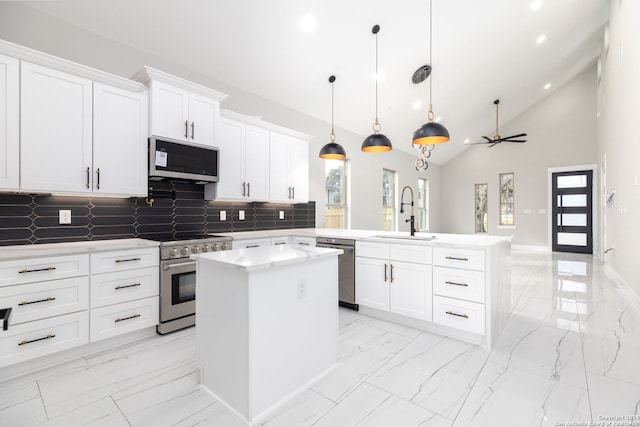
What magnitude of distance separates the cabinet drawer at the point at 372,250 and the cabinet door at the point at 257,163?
1.54 metres

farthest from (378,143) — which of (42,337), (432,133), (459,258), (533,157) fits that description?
(533,157)

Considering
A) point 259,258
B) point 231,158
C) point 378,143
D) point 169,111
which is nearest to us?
point 259,258

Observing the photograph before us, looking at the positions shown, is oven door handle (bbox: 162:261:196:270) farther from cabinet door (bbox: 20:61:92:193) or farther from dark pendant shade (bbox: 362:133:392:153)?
dark pendant shade (bbox: 362:133:392:153)

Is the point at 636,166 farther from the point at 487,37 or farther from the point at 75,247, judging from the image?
the point at 75,247

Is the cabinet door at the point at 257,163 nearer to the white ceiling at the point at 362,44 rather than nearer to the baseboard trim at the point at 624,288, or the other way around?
the white ceiling at the point at 362,44

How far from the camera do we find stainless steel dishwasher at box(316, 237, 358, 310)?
3408 millimetres

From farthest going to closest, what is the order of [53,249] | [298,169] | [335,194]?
[335,194]
[298,169]
[53,249]

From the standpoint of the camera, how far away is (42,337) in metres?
2.16

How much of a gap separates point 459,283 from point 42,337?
329cm

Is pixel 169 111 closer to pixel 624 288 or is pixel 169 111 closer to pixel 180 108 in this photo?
pixel 180 108

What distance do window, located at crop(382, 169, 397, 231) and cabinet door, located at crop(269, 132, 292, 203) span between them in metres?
3.57

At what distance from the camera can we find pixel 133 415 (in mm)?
1703

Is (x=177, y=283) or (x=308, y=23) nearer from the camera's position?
(x=177, y=283)

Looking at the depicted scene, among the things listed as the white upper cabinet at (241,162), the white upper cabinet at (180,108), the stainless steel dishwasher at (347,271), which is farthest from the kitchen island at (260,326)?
the white upper cabinet at (241,162)
